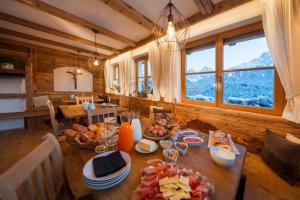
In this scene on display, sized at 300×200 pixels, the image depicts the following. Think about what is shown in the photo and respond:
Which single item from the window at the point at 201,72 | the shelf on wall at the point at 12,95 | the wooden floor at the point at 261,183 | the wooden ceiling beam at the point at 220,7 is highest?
the wooden ceiling beam at the point at 220,7

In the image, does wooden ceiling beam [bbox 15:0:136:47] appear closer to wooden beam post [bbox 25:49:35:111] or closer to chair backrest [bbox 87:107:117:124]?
wooden beam post [bbox 25:49:35:111]

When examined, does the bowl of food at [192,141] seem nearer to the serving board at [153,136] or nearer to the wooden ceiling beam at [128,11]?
the serving board at [153,136]

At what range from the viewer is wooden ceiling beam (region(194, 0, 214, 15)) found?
1843 millimetres

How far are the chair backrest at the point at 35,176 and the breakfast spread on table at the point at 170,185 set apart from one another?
0.48m

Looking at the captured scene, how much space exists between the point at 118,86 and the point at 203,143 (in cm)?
406

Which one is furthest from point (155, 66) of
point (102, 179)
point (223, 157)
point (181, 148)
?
point (102, 179)

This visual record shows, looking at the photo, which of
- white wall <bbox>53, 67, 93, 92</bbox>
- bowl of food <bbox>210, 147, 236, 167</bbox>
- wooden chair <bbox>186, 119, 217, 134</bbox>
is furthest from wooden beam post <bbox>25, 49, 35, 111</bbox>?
bowl of food <bbox>210, 147, 236, 167</bbox>

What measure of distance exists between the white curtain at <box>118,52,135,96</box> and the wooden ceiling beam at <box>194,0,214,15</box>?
8.27 ft

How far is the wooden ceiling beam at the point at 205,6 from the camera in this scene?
1843 mm

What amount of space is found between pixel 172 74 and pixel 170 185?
2.32 metres

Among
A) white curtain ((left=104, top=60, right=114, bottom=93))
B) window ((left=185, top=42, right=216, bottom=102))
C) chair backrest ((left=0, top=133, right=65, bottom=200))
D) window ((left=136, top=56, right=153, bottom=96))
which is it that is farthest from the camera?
white curtain ((left=104, top=60, right=114, bottom=93))

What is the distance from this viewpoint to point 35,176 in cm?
68

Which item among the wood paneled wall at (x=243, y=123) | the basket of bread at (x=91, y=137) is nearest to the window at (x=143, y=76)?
the wood paneled wall at (x=243, y=123)

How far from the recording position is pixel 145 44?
340 cm
